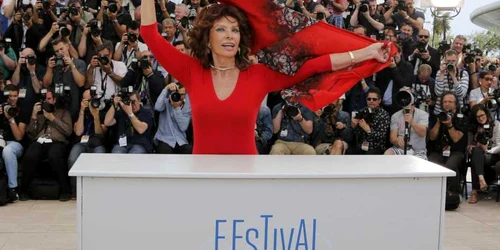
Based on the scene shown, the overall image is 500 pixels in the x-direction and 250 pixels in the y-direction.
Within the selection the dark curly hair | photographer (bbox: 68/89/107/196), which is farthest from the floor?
the dark curly hair

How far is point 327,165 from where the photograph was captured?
2672mm

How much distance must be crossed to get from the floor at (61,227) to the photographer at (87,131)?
0.54m

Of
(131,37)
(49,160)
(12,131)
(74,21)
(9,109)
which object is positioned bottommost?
(49,160)

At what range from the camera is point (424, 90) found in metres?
7.84

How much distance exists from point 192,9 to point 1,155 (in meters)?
3.08

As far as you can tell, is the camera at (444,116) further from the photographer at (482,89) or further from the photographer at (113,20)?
the photographer at (113,20)

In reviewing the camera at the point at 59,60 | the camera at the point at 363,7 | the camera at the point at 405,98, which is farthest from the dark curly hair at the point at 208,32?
the camera at the point at 363,7

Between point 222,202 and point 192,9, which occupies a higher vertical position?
point 192,9

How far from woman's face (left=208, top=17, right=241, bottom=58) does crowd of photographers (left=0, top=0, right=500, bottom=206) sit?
3239 mm

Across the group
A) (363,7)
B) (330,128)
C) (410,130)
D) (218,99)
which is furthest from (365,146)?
(218,99)

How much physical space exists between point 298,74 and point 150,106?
4.03 m

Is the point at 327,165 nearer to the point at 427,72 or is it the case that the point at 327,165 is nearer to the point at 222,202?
the point at 222,202

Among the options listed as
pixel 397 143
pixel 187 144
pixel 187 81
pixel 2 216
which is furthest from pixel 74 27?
pixel 187 81

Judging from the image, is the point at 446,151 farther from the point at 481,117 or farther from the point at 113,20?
the point at 113,20
